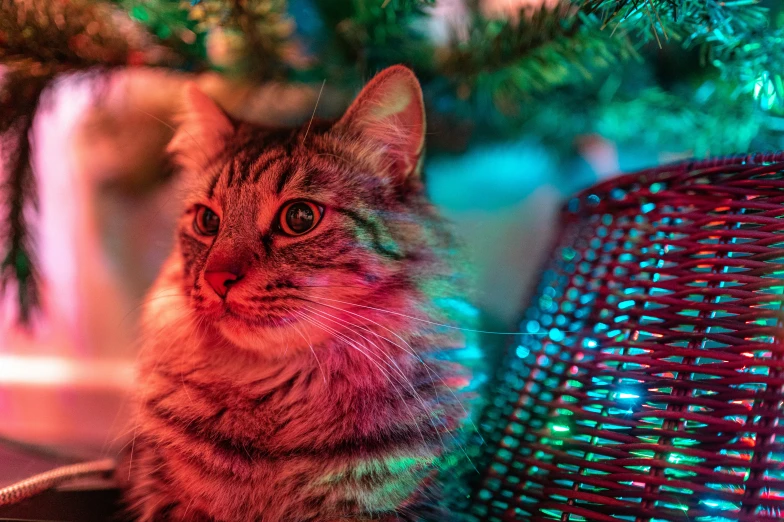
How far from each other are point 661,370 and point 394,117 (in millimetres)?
551

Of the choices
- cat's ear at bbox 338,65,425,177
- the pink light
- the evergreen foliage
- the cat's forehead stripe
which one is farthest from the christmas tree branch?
the pink light

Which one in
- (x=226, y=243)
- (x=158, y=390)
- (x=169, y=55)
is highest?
(x=169, y=55)

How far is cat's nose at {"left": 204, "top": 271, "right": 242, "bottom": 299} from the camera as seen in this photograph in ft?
2.31

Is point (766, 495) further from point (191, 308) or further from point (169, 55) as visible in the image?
point (169, 55)

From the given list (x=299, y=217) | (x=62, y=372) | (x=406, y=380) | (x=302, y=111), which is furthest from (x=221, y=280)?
(x=62, y=372)

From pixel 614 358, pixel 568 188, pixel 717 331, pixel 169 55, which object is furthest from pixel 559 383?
pixel 568 188

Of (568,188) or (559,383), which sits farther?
(568,188)

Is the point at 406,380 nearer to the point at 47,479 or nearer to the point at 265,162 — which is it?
the point at 265,162

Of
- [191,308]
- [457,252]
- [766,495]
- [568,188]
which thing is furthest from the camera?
[568,188]

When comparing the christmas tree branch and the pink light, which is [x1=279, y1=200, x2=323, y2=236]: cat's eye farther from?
the pink light

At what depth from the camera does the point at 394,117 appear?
2.72 ft

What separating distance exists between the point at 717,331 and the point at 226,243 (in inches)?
27.2

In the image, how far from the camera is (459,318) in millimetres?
851

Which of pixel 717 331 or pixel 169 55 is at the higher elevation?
pixel 169 55
